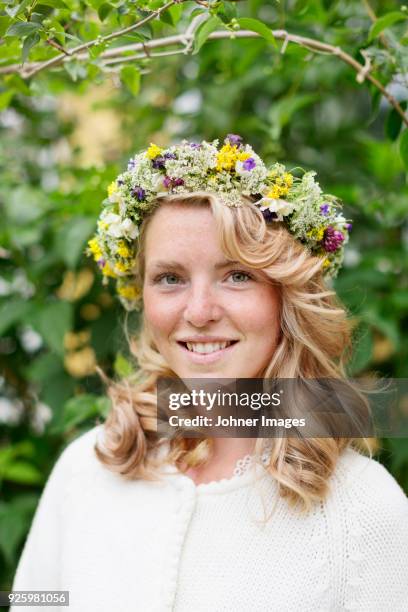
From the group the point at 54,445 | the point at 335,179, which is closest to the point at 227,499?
the point at 54,445

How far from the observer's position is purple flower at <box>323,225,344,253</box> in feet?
5.77

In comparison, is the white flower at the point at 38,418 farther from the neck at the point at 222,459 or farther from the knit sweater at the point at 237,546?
the neck at the point at 222,459

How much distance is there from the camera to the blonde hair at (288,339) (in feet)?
5.37

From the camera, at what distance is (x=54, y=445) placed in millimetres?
2869

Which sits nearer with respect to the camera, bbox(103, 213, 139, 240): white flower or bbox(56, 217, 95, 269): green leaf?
bbox(103, 213, 139, 240): white flower

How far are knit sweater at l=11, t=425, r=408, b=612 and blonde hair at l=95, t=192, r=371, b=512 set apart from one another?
0.04 m

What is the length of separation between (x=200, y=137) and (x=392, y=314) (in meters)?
1.17

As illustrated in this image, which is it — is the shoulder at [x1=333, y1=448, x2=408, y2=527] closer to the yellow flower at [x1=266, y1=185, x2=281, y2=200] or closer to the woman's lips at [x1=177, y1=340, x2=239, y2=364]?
the woman's lips at [x1=177, y1=340, x2=239, y2=364]

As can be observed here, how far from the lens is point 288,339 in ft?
5.71

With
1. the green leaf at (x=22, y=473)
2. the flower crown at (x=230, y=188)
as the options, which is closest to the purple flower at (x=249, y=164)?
the flower crown at (x=230, y=188)

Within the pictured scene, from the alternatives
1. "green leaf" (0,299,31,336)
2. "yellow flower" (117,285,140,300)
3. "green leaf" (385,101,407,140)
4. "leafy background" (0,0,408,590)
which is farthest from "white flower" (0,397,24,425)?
"green leaf" (385,101,407,140)

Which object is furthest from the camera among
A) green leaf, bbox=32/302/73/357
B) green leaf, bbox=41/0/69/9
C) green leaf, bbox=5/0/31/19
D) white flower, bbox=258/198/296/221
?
green leaf, bbox=32/302/73/357

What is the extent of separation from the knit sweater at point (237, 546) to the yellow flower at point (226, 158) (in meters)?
0.73

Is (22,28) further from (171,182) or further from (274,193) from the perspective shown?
(274,193)
